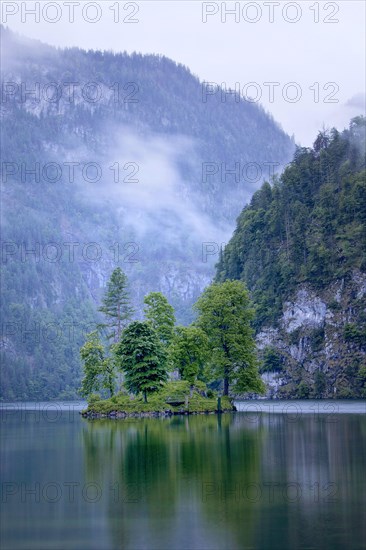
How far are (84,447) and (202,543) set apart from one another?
32.5 metres

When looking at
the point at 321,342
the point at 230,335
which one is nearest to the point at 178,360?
the point at 230,335

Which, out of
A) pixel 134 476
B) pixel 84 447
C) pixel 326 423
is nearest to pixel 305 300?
pixel 326 423

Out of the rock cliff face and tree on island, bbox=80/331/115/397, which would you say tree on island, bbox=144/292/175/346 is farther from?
the rock cliff face

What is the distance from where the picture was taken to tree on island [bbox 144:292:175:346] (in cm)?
11356

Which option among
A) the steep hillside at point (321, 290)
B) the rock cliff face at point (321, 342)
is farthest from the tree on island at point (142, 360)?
the rock cliff face at point (321, 342)

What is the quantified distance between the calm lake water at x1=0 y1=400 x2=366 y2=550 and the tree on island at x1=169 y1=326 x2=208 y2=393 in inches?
1673

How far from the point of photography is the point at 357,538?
28.2 m

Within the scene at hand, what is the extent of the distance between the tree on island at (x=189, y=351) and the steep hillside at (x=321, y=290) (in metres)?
59.5

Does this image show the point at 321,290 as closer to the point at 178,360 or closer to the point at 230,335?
the point at 230,335

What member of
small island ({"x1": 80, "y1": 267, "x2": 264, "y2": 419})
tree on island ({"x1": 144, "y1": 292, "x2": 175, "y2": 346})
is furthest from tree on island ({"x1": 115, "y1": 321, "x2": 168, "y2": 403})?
tree on island ({"x1": 144, "y1": 292, "x2": 175, "y2": 346})

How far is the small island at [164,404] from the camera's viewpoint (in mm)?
102312

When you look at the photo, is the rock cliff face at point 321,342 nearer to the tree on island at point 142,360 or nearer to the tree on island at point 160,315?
the tree on island at point 160,315

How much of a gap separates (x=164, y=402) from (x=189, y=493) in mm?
65980

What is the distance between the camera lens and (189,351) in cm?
10838
